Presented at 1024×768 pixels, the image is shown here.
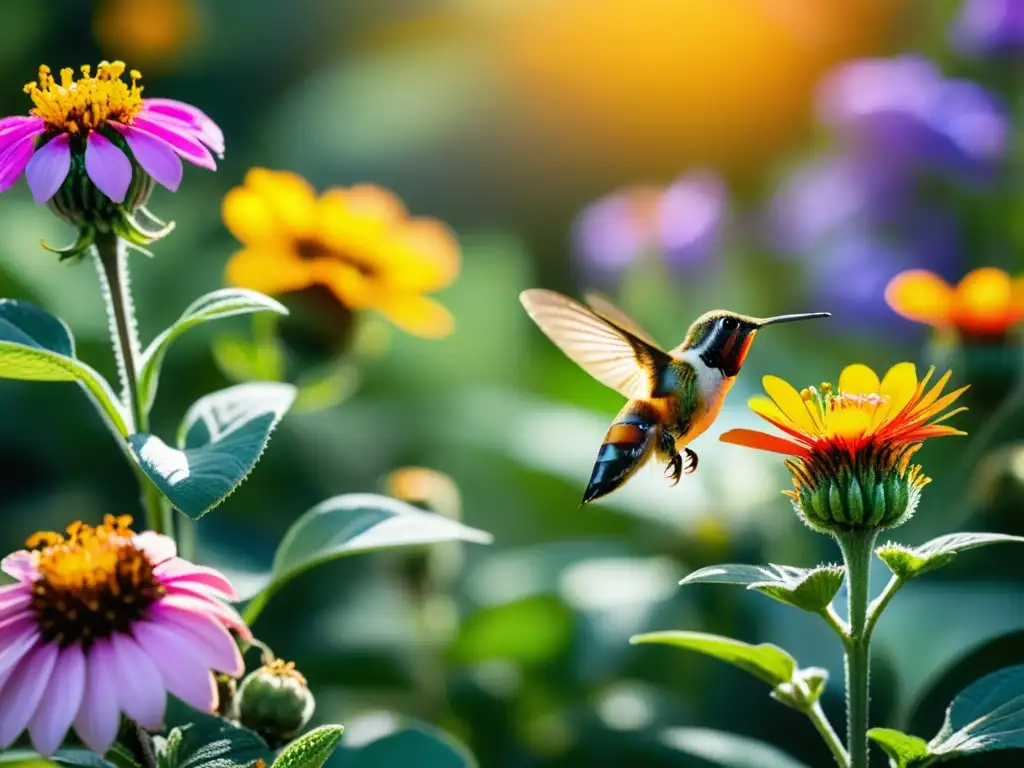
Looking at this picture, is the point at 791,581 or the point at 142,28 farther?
the point at 142,28

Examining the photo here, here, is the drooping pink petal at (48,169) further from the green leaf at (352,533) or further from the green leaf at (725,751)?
the green leaf at (725,751)

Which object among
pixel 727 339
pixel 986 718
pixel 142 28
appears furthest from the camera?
pixel 142 28

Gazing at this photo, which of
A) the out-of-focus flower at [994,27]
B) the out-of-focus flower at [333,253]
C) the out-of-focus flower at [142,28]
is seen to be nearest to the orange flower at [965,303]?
the out-of-focus flower at [333,253]

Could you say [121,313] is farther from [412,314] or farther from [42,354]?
[412,314]

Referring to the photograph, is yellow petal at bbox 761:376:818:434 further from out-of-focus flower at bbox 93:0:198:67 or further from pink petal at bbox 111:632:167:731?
out-of-focus flower at bbox 93:0:198:67

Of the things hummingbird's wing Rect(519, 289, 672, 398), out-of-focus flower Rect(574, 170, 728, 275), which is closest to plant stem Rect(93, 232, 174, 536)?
hummingbird's wing Rect(519, 289, 672, 398)

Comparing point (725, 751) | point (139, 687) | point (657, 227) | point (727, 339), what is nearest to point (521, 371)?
point (657, 227)
